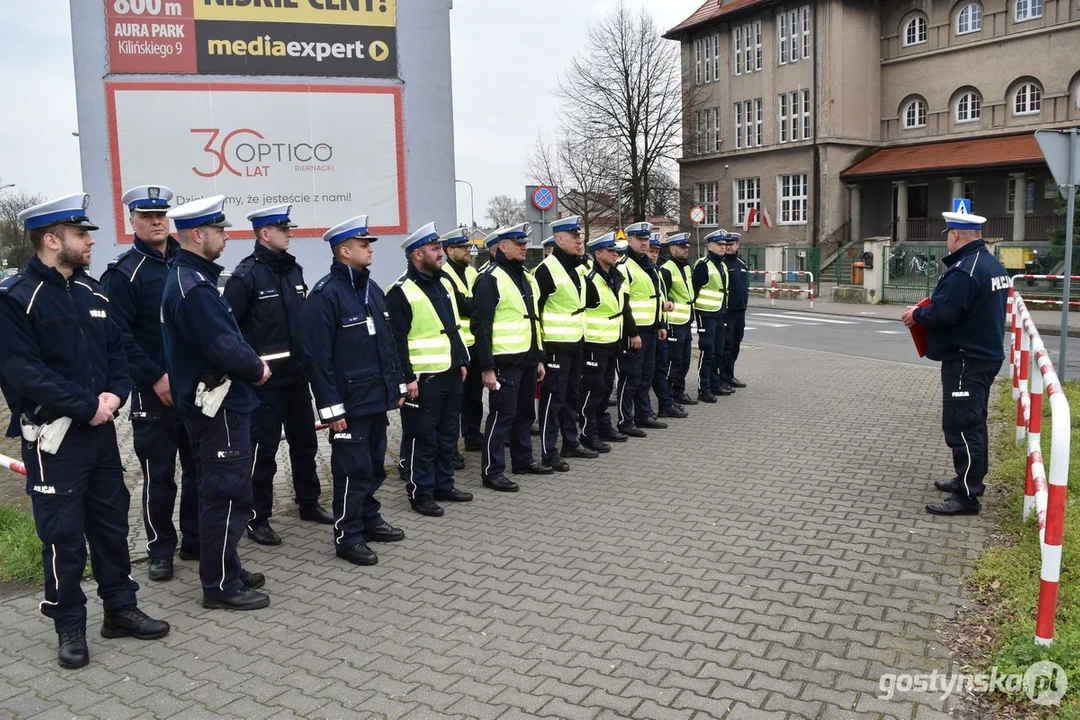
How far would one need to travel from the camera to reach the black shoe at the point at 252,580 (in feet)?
16.6

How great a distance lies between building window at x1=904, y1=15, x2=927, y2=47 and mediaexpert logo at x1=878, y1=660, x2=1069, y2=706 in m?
41.1

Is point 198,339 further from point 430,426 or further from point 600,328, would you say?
point 600,328

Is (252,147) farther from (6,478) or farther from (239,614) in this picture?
(239,614)

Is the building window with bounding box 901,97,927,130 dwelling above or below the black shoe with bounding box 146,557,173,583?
above

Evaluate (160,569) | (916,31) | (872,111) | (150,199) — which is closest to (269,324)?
(150,199)

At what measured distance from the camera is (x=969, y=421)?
6.12m

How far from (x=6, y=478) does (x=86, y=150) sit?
3.19m

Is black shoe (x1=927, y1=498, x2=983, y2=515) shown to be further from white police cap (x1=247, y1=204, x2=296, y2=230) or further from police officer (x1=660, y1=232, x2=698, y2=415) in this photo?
white police cap (x1=247, y1=204, x2=296, y2=230)

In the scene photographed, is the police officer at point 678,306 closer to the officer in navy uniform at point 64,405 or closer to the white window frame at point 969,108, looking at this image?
the officer in navy uniform at point 64,405

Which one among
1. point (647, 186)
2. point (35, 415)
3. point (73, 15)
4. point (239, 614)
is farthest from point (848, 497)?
point (647, 186)

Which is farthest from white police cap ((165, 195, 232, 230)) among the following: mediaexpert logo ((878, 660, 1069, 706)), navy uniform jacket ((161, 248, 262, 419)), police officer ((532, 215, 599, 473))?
mediaexpert logo ((878, 660, 1069, 706))

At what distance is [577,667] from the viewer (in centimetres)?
400

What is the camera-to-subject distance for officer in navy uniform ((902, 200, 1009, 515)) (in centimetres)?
606

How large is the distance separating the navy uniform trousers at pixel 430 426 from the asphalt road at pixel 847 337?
941 cm
